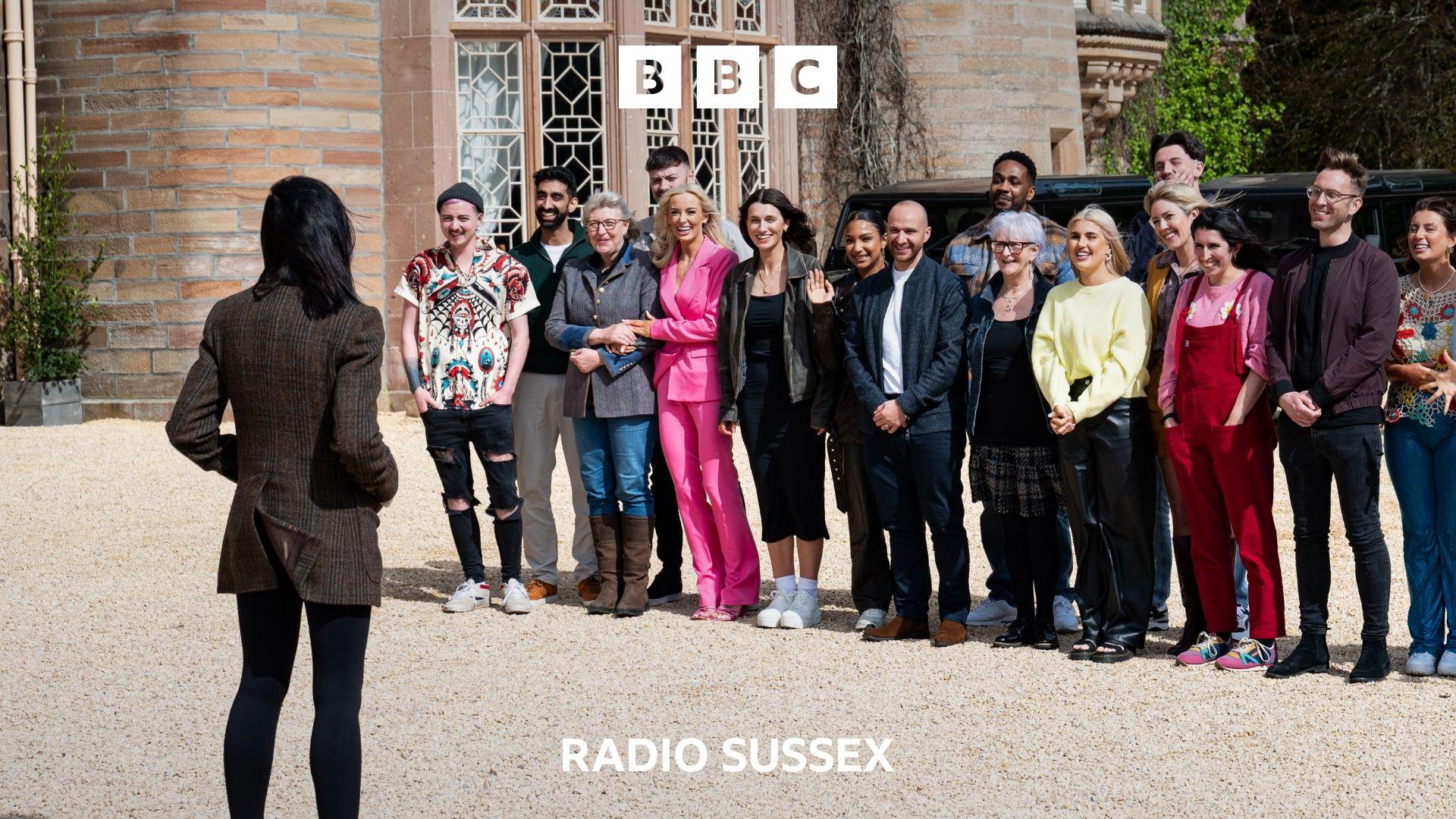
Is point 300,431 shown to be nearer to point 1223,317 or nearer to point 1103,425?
point 1103,425

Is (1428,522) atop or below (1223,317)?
below

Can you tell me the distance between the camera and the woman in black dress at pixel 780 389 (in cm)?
689

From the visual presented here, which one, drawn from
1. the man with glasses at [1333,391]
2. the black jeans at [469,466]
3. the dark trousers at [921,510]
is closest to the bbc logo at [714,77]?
the black jeans at [469,466]

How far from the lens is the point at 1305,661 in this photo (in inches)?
232

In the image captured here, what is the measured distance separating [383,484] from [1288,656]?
3445 mm

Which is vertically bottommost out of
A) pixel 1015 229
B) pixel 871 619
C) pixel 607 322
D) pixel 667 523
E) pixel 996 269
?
pixel 871 619

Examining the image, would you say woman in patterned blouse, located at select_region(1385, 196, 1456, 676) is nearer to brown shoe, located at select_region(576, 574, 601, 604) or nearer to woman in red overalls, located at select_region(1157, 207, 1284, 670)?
woman in red overalls, located at select_region(1157, 207, 1284, 670)

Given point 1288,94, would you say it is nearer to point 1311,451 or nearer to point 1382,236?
point 1382,236

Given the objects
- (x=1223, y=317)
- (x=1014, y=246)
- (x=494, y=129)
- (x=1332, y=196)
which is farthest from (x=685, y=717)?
(x=494, y=129)

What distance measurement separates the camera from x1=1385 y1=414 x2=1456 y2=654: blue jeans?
5828mm

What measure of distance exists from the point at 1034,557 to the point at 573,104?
850 centimetres

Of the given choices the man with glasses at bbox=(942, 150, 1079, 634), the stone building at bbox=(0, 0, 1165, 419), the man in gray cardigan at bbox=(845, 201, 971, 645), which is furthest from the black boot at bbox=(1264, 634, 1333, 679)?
the stone building at bbox=(0, 0, 1165, 419)

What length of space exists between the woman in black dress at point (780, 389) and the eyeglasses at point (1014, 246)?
2.63 feet

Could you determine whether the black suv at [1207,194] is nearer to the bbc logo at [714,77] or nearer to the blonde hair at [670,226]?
the bbc logo at [714,77]
